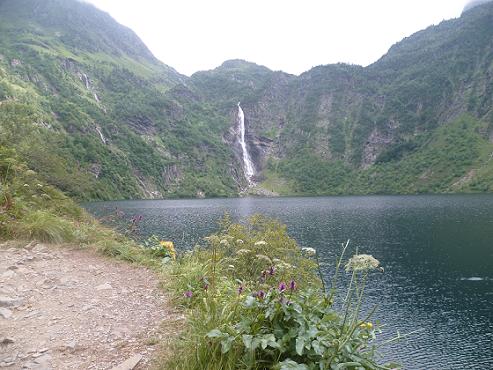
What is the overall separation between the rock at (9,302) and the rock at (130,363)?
289 cm

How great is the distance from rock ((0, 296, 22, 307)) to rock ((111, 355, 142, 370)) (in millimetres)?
2892

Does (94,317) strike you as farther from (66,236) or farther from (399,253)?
(399,253)

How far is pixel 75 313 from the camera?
20.9ft

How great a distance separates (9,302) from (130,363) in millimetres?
3053

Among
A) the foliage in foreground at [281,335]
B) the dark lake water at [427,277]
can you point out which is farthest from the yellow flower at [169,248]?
the foliage in foreground at [281,335]

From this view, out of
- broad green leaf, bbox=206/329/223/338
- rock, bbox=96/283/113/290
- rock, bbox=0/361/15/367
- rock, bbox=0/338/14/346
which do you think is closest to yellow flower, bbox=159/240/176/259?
rock, bbox=96/283/113/290

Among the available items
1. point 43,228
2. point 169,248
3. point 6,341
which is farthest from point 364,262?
point 169,248

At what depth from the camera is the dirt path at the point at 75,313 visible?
5.06 meters

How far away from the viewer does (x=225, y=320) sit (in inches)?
188

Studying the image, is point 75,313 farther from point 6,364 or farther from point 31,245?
point 31,245

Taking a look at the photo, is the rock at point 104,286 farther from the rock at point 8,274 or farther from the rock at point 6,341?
A: the rock at point 6,341

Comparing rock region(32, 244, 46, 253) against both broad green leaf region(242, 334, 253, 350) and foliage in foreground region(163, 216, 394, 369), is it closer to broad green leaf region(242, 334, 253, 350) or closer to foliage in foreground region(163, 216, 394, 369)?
foliage in foreground region(163, 216, 394, 369)

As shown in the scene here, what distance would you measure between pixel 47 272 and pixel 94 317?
108 inches

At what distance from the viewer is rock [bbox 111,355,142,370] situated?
4.71 m
